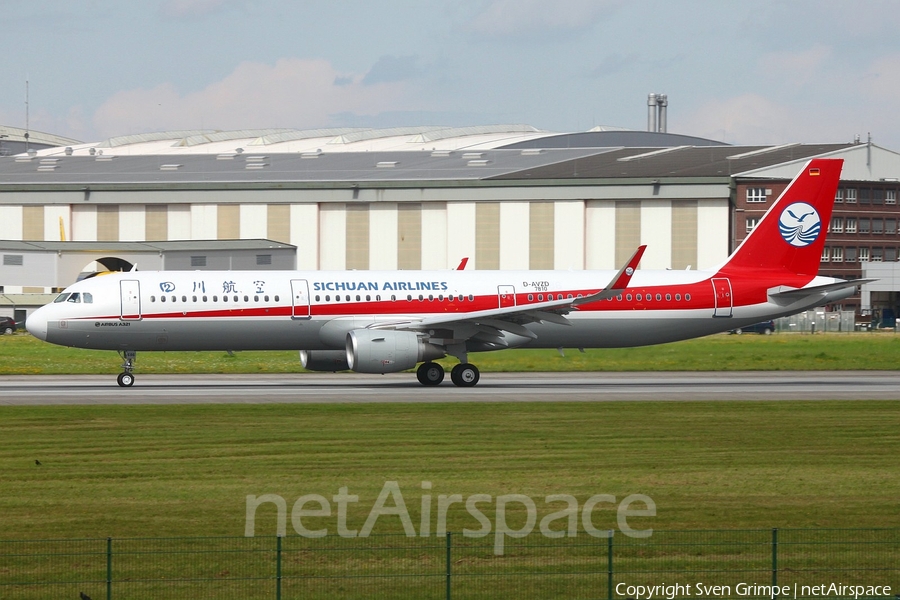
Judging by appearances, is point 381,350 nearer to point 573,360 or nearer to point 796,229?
point 573,360

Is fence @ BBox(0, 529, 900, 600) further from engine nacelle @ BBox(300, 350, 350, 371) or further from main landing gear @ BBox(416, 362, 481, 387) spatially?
engine nacelle @ BBox(300, 350, 350, 371)

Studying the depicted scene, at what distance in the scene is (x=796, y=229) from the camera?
139 ft

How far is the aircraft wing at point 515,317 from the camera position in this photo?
A: 36.4m

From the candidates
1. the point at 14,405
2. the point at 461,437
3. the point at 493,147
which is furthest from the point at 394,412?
the point at 493,147

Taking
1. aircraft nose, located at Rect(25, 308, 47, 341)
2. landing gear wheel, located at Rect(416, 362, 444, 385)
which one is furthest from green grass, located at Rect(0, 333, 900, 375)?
aircraft nose, located at Rect(25, 308, 47, 341)

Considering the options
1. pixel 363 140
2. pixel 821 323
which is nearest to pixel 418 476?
pixel 821 323

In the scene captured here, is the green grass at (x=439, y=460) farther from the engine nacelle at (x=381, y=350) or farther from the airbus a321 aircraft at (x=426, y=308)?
the airbus a321 aircraft at (x=426, y=308)

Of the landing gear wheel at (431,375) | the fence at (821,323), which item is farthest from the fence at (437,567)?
the fence at (821,323)

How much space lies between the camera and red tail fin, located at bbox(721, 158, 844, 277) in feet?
138

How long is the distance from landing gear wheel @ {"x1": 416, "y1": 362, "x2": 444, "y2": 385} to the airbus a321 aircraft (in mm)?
34

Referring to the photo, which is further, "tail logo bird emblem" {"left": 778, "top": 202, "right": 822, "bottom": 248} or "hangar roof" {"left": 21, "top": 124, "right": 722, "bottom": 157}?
"hangar roof" {"left": 21, "top": 124, "right": 722, "bottom": 157}

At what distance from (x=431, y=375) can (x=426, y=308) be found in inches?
90.2

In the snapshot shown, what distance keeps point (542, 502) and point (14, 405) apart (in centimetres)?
1911

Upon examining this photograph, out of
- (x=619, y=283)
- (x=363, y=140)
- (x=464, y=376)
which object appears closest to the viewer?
(x=619, y=283)
